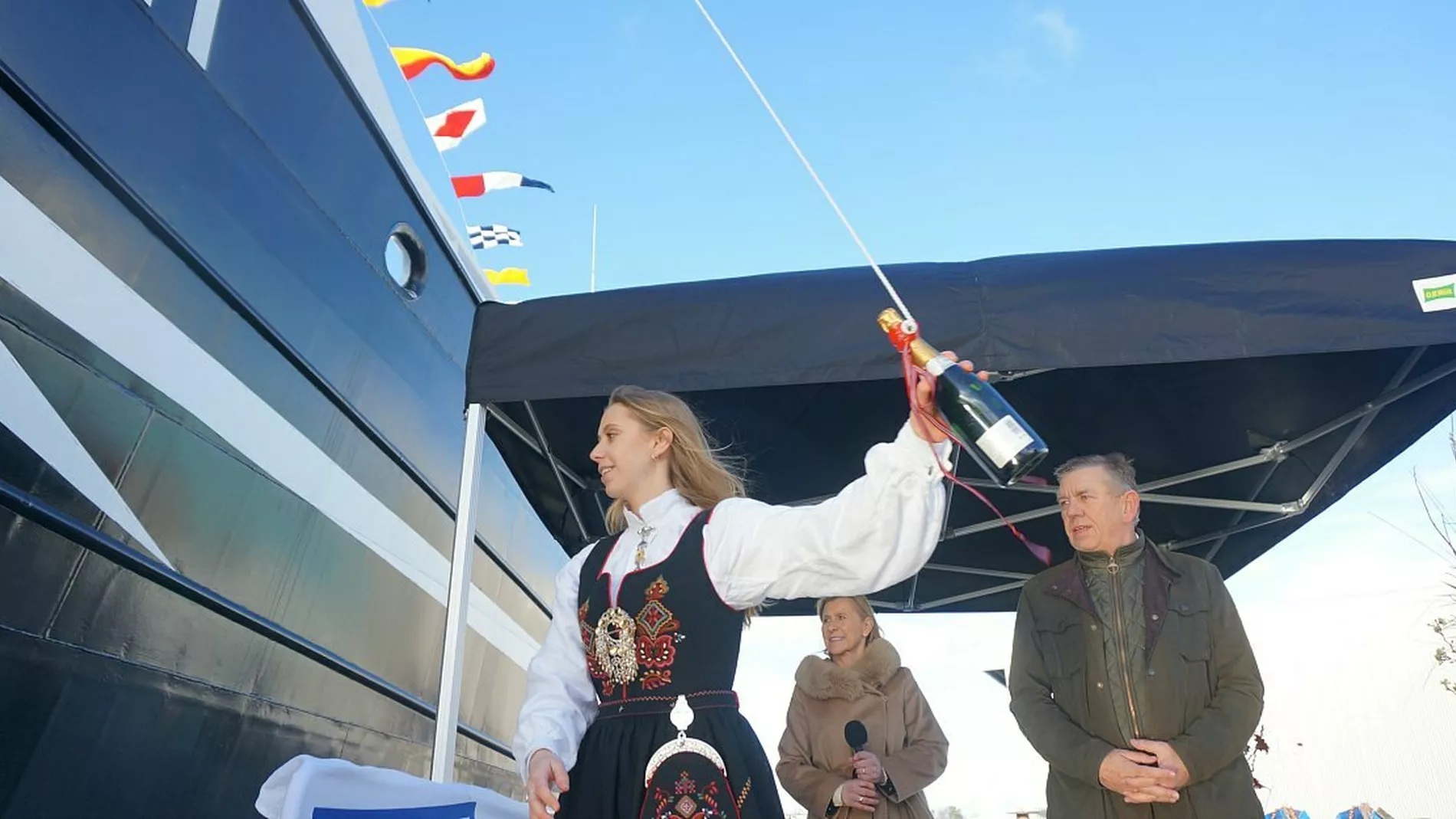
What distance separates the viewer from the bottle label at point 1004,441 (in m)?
1.06

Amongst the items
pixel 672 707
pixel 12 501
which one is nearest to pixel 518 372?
pixel 12 501

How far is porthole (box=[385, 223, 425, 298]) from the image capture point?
4066 millimetres

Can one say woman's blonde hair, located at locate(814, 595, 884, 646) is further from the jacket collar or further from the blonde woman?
the blonde woman

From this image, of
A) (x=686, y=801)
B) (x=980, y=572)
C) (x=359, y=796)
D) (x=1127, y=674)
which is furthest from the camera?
(x=980, y=572)

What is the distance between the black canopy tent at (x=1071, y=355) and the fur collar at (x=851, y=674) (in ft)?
2.83

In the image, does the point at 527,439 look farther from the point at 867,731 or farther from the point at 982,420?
the point at 982,420

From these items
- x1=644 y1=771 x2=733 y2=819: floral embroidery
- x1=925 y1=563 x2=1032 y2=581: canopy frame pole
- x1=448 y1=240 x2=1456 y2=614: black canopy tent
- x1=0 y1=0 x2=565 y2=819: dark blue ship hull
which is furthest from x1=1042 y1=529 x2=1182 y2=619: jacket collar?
x1=0 y1=0 x2=565 y2=819: dark blue ship hull

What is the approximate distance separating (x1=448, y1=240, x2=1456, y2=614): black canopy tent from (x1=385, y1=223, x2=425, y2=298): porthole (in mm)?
1063

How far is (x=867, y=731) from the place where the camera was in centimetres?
277

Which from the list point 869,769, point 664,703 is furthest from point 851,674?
point 664,703

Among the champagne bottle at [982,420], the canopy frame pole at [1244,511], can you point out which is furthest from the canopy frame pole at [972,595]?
the champagne bottle at [982,420]

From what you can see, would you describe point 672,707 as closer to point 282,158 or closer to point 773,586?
point 773,586

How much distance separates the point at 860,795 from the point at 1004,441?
1.79 m

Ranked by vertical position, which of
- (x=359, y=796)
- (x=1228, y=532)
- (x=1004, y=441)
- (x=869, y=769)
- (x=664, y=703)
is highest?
(x=1228, y=532)
